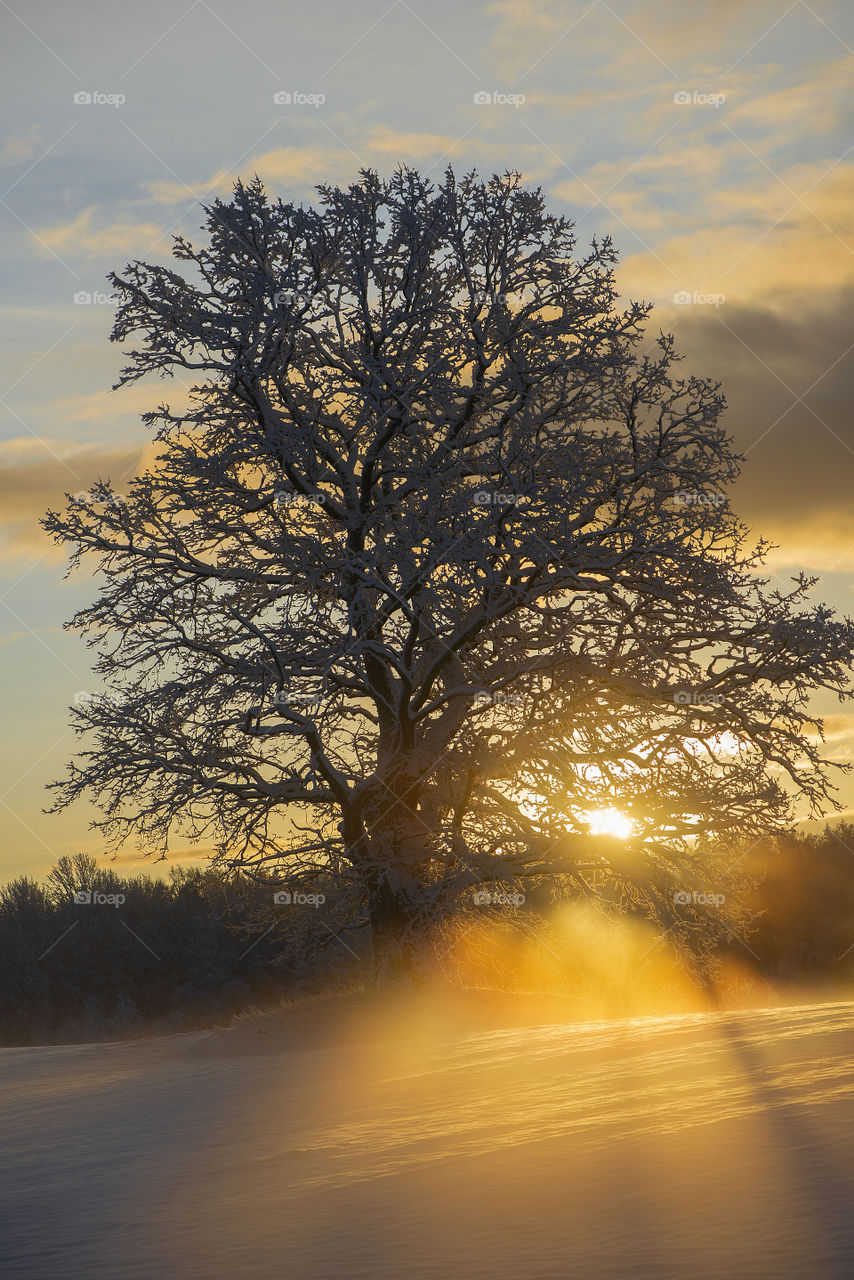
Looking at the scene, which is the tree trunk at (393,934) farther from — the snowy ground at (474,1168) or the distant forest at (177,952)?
the distant forest at (177,952)

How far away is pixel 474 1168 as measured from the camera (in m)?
5.64

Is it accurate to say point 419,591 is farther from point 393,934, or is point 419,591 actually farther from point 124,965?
point 124,965

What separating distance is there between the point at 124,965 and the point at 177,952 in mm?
2109

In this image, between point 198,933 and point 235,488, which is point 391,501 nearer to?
point 235,488

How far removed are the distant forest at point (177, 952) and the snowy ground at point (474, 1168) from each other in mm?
24606

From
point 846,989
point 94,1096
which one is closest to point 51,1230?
point 94,1096

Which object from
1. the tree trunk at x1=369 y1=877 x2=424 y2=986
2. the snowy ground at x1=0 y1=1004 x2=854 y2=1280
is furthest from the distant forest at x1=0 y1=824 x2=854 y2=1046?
the snowy ground at x1=0 y1=1004 x2=854 y2=1280

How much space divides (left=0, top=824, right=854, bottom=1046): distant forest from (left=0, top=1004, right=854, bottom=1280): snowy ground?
969 inches

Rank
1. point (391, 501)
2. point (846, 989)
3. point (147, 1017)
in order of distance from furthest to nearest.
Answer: point (147, 1017)
point (846, 989)
point (391, 501)

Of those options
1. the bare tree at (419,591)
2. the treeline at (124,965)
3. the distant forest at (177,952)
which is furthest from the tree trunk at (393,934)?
the treeline at (124,965)

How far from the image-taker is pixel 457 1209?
488 cm

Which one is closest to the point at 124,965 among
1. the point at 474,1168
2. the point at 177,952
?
the point at 177,952

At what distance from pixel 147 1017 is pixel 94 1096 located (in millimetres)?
34060

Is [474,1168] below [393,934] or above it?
below
